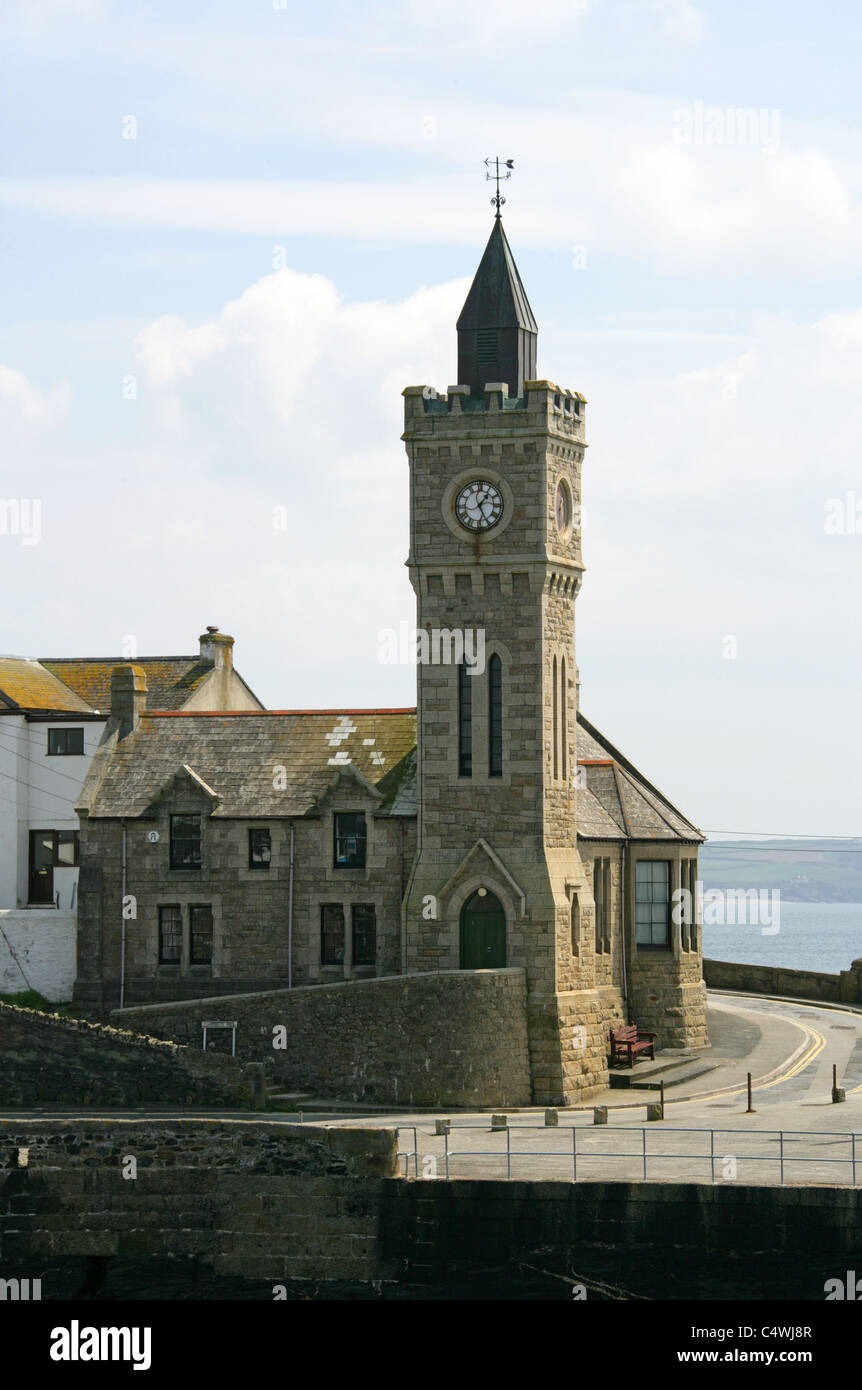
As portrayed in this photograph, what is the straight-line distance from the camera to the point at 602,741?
59.1m

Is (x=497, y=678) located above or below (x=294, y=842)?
above

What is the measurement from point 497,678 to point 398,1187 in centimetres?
1483

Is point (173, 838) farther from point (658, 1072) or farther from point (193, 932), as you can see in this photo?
point (658, 1072)

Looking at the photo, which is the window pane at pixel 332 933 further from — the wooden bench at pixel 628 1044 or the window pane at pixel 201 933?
Answer: the wooden bench at pixel 628 1044

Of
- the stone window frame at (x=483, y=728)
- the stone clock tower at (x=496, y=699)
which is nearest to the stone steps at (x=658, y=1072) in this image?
the stone clock tower at (x=496, y=699)

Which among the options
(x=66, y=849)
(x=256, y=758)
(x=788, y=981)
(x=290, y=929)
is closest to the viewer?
(x=290, y=929)

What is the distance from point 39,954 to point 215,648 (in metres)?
13.3

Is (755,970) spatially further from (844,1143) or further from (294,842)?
(844,1143)

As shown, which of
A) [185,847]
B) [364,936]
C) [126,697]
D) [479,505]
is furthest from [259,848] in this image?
[479,505]

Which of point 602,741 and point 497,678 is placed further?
point 602,741

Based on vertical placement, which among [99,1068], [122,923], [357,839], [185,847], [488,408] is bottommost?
[99,1068]

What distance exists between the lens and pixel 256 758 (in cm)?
5381

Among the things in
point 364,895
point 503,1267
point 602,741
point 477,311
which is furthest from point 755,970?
point 503,1267

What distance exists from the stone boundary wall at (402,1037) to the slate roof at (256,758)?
557 cm
